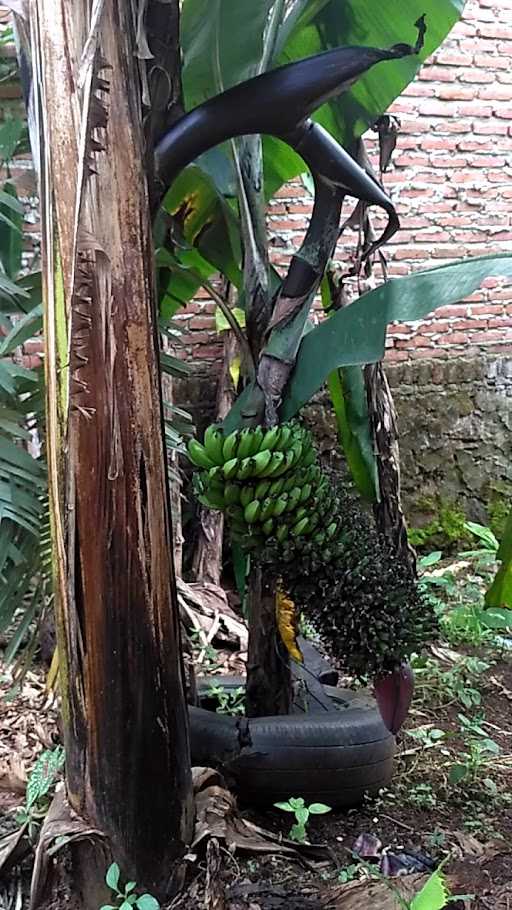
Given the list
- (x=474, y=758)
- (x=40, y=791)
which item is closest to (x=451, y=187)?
(x=474, y=758)

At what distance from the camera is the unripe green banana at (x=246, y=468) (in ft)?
3.43

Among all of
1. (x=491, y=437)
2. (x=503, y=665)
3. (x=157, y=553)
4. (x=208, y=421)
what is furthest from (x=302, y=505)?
(x=491, y=437)

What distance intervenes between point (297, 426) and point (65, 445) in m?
0.39

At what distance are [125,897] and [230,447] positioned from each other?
593mm

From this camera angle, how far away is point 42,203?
0.88 m

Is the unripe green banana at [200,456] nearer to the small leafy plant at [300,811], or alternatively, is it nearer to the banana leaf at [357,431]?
the banana leaf at [357,431]

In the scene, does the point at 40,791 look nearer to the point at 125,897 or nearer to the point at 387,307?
the point at 125,897

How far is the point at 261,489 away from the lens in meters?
1.06

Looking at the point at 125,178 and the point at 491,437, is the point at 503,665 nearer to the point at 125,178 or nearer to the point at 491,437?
the point at 491,437

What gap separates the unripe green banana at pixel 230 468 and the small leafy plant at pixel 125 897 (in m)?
0.52

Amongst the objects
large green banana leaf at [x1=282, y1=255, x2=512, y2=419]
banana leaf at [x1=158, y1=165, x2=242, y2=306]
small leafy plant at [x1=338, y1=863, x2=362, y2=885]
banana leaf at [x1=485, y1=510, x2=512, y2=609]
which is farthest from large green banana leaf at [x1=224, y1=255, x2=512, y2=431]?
small leafy plant at [x1=338, y1=863, x2=362, y2=885]

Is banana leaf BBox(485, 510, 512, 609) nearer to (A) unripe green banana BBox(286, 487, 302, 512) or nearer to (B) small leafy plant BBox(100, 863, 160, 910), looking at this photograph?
(A) unripe green banana BBox(286, 487, 302, 512)

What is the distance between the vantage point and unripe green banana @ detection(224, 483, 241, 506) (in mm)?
1070

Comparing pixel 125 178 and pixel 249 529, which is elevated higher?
pixel 125 178
